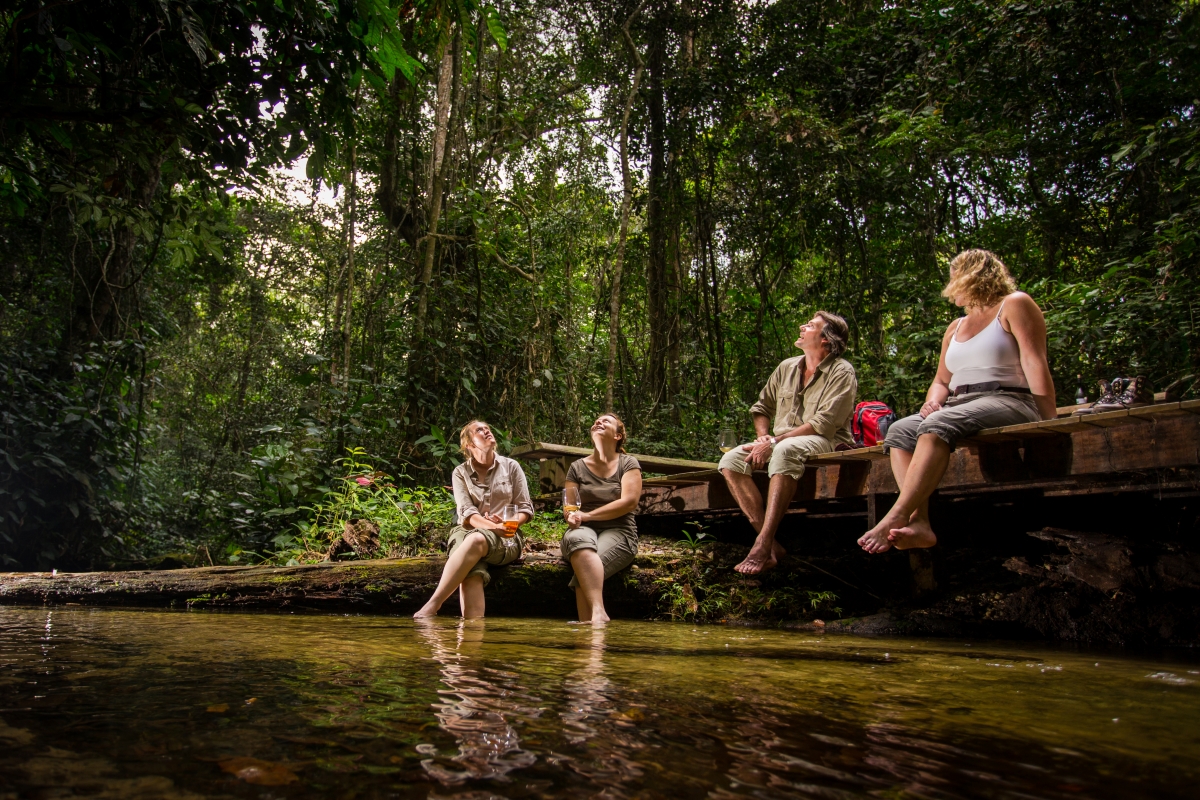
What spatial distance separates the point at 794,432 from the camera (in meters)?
5.51

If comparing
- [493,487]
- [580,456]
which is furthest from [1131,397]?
[580,456]

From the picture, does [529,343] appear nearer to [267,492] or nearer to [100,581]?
[267,492]

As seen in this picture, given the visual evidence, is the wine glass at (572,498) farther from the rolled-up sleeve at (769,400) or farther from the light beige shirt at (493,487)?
the rolled-up sleeve at (769,400)

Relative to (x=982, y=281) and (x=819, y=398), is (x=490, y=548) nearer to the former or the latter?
(x=819, y=398)

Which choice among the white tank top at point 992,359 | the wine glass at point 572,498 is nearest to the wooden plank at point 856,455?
the white tank top at point 992,359

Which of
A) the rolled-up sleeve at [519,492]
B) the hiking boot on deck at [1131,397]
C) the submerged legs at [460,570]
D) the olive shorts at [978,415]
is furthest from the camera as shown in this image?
the rolled-up sleeve at [519,492]

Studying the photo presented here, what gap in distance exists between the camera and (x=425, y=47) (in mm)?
6668

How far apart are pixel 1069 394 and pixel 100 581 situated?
31.9 feet

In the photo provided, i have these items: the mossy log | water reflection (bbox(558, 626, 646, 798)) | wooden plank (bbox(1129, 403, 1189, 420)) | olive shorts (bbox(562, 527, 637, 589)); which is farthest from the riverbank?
water reflection (bbox(558, 626, 646, 798))

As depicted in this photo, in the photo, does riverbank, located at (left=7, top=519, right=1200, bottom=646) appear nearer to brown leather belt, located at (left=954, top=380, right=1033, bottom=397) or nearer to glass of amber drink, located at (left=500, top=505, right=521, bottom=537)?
glass of amber drink, located at (left=500, top=505, right=521, bottom=537)

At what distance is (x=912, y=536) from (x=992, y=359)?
111 cm

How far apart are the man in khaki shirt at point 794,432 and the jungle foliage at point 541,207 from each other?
254 cm

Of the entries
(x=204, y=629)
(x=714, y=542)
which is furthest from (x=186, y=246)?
(x=714, y=542)

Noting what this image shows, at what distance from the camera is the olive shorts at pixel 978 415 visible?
4.19m
